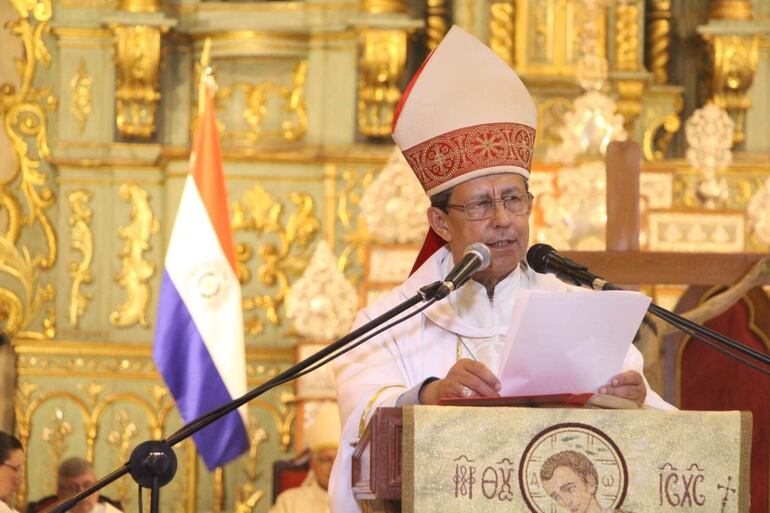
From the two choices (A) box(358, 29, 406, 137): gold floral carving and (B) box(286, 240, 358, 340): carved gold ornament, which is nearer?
(B) box(286, 240, 358, 340): carved gold ornament

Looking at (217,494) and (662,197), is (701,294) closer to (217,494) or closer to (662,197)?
(662,197)

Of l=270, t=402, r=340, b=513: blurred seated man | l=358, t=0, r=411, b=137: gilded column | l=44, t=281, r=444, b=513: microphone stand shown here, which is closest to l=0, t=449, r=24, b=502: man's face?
l=270, t=402, r=340, b=513: blurred seated man

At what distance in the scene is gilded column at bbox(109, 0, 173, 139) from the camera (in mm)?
8414

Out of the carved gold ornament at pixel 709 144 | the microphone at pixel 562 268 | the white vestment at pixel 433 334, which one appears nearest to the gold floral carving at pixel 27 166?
the carved gold ornament at pixel 709 144

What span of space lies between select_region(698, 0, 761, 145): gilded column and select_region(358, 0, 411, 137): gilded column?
1.56 m

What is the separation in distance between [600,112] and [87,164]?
2606mm

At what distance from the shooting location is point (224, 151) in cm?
858

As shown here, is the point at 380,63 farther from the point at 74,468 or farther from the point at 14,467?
the point at 14,467

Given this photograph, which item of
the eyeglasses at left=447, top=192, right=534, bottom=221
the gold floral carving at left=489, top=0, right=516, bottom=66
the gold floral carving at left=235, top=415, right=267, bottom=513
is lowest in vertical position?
the gold floral carving at left=235, top=415, right=267, bottom=513

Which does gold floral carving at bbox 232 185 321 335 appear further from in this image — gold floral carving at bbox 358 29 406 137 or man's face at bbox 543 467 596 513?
man's face at bbox 543 467 596 513

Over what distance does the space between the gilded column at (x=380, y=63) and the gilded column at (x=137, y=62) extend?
1.00m

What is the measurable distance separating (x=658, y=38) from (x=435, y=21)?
1.20 m

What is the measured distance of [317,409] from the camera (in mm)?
7746

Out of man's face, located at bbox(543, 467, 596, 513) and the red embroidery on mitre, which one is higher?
the red embroidery on mitre
